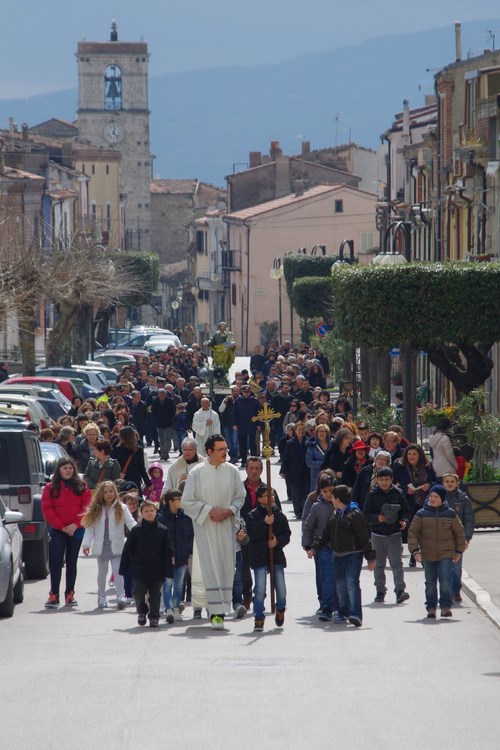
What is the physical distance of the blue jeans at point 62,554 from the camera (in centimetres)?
1479

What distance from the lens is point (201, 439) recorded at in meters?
26.7

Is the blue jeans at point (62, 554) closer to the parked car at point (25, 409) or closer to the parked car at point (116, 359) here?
the parked car at point (25, 409)

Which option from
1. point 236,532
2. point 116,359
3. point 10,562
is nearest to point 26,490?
point 10,562

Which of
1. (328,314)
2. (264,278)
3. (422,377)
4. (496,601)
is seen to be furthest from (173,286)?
(496,601)

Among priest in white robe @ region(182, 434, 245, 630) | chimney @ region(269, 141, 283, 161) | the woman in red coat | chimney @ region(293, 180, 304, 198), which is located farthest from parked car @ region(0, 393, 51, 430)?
chimney @ region(269, 141, 283, 161)

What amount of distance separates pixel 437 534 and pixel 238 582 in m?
1.81

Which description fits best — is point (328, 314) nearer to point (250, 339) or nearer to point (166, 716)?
point (250, 339)

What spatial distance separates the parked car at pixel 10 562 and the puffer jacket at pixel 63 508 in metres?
0.35

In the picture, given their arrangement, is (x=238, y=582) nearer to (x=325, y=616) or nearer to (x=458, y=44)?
(x=325, y=616)

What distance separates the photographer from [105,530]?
14.8m

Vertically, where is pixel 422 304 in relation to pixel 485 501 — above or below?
above

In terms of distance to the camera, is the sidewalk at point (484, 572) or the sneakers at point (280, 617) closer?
the sneakers at point (280, 617)

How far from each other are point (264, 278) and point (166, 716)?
7952 centimetres


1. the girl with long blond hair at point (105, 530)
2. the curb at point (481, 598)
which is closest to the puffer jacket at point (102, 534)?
the girl with long blond hair at point (105, 530)
